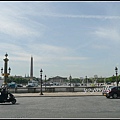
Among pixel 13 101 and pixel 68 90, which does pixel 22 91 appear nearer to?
pixel 68 90

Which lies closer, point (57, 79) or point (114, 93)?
point (114, 93)

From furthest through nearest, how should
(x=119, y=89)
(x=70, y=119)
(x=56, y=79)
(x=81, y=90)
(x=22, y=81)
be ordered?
(x=56, y=79)
(x=22, y=81)
(x=81, y=90)
(x=119, y=89)
(x=70, y=119)

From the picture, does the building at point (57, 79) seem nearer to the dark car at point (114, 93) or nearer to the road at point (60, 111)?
the dark car at point (114, 93)

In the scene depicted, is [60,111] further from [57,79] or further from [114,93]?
[57,79]

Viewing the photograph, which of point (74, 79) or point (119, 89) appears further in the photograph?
point (74, 79)

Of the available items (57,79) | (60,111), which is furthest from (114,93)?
(57,79)

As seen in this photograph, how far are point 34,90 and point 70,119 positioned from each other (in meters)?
39.4

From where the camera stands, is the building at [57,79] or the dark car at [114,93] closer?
the dark car at [114,93]

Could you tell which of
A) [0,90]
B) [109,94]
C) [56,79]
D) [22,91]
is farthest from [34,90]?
[56,79]

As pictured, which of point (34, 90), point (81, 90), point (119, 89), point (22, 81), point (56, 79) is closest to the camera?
point (119, 89)

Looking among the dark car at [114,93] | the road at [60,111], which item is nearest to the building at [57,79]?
the dark car at [114,93]

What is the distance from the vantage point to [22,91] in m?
52.5

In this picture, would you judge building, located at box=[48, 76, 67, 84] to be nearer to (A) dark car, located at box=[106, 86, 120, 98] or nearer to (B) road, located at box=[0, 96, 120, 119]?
(A) dark car, located at box=[106, 86, 120, 98]

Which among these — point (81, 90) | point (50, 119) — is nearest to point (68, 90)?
point (81, 90)
